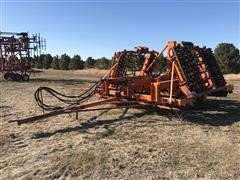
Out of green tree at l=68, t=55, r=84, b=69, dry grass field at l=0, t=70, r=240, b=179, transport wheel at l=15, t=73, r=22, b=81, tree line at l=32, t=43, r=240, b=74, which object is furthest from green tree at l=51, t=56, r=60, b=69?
dry grass field at l=0, t=70, r=240, b=179

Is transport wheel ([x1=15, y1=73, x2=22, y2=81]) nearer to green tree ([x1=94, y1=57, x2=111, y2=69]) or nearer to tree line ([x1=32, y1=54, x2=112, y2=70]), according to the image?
green tree ([x1=94, y1=57, x2=111, y2=69])

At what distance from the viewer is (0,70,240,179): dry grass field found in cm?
516

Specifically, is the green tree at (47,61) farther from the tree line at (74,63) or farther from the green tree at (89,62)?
the green tree at (89,62)

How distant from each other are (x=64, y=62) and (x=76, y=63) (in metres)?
2.62

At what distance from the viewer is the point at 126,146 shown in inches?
247

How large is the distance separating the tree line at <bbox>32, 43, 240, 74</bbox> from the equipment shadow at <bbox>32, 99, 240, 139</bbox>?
1701 centimetres

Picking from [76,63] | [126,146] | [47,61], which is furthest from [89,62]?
[126,146]

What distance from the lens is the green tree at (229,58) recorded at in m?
33.6

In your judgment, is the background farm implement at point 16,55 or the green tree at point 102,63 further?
the green tree at point 102,63

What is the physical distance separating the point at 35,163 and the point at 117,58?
21.3 ft

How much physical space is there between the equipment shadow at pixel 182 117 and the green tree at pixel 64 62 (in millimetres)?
46613

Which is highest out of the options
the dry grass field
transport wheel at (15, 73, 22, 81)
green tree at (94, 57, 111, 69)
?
green tree at (94, 57, 111, 69)

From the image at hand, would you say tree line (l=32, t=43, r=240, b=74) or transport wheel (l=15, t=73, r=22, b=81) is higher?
tree line (l=32, t=43, r=240, b=74)

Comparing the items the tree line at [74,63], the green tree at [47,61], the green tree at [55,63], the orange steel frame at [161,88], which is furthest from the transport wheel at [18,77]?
the green tree at [47,61]
